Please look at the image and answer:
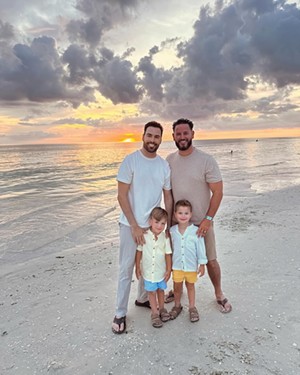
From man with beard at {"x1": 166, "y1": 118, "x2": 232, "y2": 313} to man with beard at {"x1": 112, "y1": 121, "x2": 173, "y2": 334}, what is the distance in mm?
196

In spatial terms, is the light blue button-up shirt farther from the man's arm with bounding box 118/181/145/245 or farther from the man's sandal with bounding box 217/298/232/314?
the man's sandal with bounding box 217/298/232/314

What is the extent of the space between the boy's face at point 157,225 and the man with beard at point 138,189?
83 mm

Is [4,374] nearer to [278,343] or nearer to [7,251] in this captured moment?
[278,343]

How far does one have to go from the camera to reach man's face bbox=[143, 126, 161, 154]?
378 cm

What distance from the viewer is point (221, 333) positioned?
12.6 ft

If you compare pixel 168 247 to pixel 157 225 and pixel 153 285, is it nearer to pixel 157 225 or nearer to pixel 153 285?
pixel 157 225

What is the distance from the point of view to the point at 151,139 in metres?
3.78

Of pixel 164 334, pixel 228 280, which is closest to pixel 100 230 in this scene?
pixel 228 280

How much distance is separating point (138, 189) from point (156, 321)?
1832mm

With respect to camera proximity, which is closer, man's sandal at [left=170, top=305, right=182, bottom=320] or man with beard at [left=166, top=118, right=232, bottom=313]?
man with beard at [left=166, top=118, right=232, bottom=313]

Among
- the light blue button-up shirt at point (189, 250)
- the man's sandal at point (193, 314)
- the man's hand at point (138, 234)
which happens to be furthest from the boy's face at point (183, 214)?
the man's sandal at point (193, 314)

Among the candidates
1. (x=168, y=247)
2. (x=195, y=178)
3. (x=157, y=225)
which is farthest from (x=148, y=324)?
(x=195, y=178)

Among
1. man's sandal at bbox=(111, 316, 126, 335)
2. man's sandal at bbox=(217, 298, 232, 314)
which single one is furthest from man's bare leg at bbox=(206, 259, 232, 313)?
man's sandal at bbox=(111, 316, 126, 335)

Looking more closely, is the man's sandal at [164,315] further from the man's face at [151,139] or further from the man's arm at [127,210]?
the man's face at [151,139]
